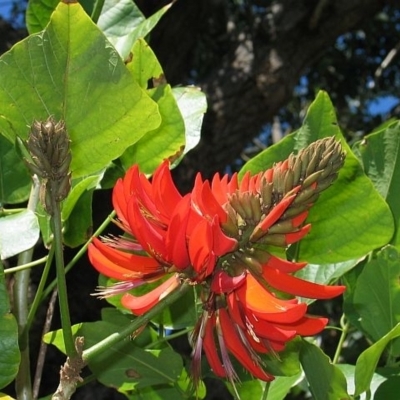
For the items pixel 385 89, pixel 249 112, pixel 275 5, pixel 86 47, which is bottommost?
pixel 385 89

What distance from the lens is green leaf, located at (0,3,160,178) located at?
504 mm

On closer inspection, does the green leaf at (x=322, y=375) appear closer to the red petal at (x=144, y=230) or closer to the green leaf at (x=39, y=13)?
the red petal at (x=144, y=230)

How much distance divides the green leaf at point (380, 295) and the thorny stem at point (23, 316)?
0.79ft

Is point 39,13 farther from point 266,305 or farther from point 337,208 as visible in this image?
point 266,305

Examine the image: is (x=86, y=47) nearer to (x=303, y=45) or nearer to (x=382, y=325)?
(x=382, y=325)

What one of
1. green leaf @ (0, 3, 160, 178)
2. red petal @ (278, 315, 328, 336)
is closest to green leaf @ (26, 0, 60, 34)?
green leaf @ (0, 3, 160, 178)

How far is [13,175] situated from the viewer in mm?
672

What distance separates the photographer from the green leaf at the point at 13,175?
67 cm

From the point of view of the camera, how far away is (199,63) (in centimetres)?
257

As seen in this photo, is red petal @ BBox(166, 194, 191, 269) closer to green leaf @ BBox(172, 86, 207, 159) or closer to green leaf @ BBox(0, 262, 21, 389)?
green leaf @ BBox(0, 262, 21, 389)

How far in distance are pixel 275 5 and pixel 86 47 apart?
62.5 inches

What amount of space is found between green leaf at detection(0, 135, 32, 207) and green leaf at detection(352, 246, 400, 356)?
0.28m

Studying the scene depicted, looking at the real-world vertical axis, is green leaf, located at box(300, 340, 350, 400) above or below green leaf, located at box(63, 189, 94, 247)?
below

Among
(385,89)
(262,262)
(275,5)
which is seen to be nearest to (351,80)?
(385,89)
